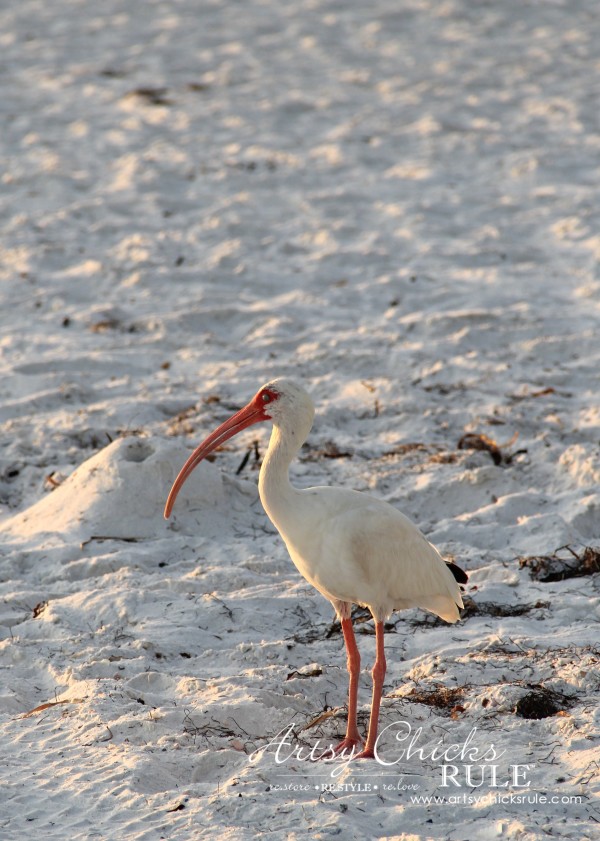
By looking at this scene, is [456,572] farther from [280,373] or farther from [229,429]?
[280,373]

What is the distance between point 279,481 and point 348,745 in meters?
1.07

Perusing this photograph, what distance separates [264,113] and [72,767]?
10.3 m

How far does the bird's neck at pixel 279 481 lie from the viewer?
448 cm

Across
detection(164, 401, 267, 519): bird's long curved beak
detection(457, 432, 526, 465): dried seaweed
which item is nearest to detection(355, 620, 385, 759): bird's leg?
detection(164, 401, 267, 519): bird's long curved beak

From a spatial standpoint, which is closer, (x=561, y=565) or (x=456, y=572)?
(x=456, y=572)

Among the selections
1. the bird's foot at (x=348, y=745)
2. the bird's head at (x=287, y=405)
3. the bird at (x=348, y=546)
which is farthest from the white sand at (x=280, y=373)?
the bird's head at (x=287, y=405)

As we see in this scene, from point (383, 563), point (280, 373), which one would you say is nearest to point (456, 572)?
A: point (383, 563)

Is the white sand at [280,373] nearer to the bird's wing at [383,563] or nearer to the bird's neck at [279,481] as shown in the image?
the bird's wing at [383,563]

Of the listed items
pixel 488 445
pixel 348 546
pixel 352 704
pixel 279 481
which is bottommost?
pixel 488 445

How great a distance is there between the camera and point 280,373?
27.0 ft

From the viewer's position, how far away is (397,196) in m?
11.2

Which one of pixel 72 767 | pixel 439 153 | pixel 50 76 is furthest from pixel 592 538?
pixel 50 76

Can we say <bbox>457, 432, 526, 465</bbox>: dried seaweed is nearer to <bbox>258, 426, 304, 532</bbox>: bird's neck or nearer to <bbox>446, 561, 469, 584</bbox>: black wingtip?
<bbox>446, 561, 469, 584</bbox>: black wingtip

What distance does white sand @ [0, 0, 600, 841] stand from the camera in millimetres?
4281
